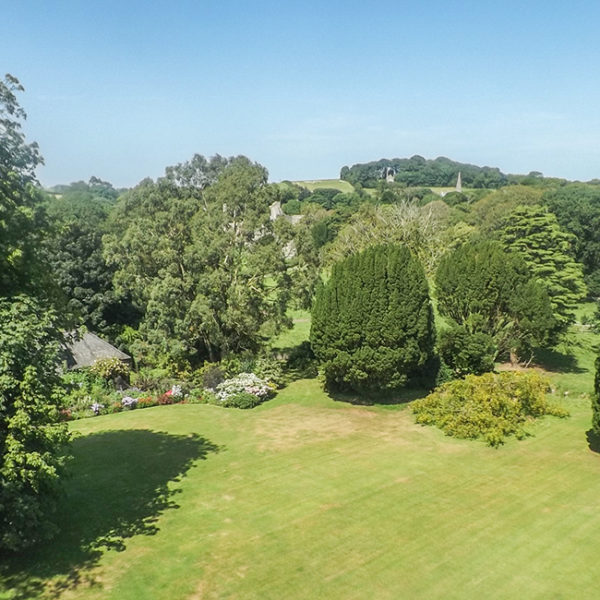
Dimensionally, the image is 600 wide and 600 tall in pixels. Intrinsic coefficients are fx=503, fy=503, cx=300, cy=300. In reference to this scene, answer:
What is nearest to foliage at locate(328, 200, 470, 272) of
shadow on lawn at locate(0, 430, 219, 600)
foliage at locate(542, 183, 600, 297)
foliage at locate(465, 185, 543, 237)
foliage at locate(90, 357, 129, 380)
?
foliage at locate(465, 185, 543, 237)

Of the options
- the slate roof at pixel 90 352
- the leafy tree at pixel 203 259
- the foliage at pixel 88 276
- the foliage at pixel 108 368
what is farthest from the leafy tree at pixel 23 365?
the foliage at pixel 88 276

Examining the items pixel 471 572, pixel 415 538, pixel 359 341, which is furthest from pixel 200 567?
pixel 359 341

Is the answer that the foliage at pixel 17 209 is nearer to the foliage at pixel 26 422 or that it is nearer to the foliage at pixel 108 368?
the foliage at pixel 26 422

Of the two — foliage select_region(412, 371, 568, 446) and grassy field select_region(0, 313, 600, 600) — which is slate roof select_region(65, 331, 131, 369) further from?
foliage select_region(412, 371, 568, 446)

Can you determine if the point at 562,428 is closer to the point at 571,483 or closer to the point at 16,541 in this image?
the point at 571,483

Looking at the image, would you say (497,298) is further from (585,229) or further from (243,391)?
(585,229)

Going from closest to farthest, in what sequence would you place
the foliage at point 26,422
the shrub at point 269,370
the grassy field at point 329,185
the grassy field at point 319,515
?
the foliage at point 26,422 → the grassy field at point 319,515 → the shrub at point 269,370 → the grassy field at point 329,185

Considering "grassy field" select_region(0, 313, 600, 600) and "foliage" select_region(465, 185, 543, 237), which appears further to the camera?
"foliage" select_region(465, 185, 543, 237)
